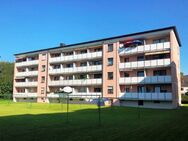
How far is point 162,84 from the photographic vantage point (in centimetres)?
4812

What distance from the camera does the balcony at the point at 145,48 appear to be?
155ft

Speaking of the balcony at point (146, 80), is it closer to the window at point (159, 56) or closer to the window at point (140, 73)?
the window at point (140, 73)

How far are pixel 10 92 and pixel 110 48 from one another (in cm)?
4548

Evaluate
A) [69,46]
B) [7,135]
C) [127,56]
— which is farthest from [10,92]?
[7,135]

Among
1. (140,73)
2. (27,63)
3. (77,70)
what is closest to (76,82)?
(77,70)

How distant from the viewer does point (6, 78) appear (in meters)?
89.5

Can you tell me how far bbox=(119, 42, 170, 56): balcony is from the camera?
1856 inches

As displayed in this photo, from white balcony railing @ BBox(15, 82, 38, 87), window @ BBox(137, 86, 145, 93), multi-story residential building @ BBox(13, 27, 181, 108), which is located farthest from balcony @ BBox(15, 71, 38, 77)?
window @ BBox(137, 86, 145, 93)

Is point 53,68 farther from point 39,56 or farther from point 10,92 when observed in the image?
point 10,92

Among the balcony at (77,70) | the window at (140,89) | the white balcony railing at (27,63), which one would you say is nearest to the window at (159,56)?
the window at (140,89)

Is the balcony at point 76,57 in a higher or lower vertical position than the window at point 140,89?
higher

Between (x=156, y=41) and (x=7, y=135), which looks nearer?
(x=7, y=135)

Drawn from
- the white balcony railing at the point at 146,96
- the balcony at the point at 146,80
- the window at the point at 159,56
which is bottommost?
the white balcony railing at the point at 146,96

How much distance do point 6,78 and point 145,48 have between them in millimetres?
57592
